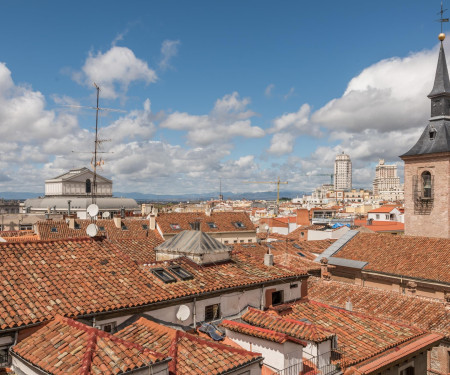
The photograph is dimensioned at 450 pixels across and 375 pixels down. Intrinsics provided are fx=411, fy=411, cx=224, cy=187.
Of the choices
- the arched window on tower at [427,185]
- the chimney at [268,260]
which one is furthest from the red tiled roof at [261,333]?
the arched window on tower at [427,185]

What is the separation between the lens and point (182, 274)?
15484 millimetres

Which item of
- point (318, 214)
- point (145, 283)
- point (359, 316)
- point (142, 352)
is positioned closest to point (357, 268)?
point (359, 316)

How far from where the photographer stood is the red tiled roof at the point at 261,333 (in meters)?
11.6

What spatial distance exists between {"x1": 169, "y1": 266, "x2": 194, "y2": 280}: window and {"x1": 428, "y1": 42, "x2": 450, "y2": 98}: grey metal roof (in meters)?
31.5

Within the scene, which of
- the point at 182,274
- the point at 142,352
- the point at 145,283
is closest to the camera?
the point at 142,352

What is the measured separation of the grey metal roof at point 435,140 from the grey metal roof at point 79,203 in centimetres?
6229

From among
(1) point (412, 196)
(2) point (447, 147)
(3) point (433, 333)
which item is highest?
(2) point (447, 147)

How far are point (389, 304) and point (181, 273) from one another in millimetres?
11299

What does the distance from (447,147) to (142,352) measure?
3375 centimetres

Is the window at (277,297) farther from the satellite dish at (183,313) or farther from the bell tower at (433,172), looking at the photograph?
the bell tower at (433,172)

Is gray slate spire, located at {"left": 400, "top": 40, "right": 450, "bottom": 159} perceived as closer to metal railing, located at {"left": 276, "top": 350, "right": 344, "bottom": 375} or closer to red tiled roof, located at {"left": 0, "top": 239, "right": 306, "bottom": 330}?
red tiled roof, located at {"left": 0, "top": 239, "right": 306, "bottom": 330}

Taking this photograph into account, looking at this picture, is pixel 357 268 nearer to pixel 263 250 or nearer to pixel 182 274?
pixel 263 250

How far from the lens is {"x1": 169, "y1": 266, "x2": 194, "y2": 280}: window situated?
15.3 m

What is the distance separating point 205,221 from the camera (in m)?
53.2
